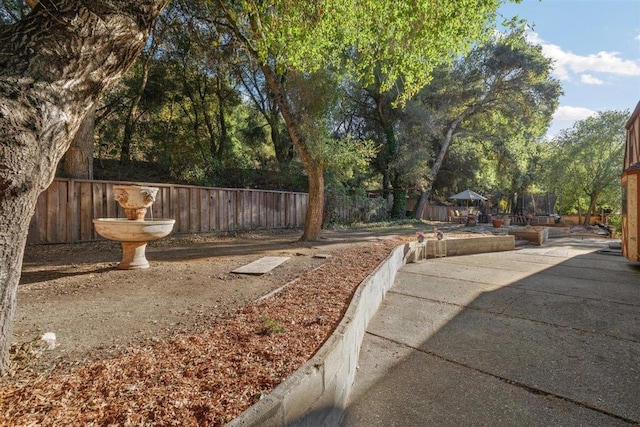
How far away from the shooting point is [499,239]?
8734mm

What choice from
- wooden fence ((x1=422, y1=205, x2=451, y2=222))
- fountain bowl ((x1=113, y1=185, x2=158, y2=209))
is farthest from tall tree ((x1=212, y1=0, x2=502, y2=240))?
wooden fence ((x1=422, y1=205, x2=451, y2=222))

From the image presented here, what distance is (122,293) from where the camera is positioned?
3.57 metres

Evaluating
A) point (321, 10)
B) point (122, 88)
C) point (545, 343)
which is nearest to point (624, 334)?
point (545, 343)

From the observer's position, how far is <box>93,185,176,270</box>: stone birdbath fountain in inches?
171

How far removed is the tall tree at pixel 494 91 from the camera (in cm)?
1698

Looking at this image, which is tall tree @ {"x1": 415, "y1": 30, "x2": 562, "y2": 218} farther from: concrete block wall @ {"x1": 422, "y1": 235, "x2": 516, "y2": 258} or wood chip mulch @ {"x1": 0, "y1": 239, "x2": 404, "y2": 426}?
wood chip mulch @ {"x1": 0, "y1": 239, "x2": 404, "y2": 426}

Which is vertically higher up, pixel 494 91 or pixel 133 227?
pixel 494 91

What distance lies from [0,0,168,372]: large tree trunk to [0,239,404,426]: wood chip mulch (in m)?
0.45

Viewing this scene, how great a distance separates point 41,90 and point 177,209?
297 inches

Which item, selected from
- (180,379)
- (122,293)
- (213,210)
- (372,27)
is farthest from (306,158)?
(180,379)

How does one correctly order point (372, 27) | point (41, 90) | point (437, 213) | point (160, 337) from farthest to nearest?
1. point (437, 213)
2. point (372, 27)
3. point (160, 337)
4. point (41, 90)

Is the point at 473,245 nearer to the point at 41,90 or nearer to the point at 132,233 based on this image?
the point at 132,233

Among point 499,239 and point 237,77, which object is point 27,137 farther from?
point 237,77

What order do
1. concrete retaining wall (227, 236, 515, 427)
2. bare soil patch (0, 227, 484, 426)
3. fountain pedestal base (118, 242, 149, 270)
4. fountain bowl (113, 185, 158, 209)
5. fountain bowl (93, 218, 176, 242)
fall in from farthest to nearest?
1. fountain bowl (113, 185, 158, 209)
2. fountain pedestal base (118, 242, 149, 270)
3. fountain bowl (93, 218, 176, 242)
4. bare soil patch (0, 227, 484, 426)
5. concrete retaining wall (227, 236, 515, 427)
